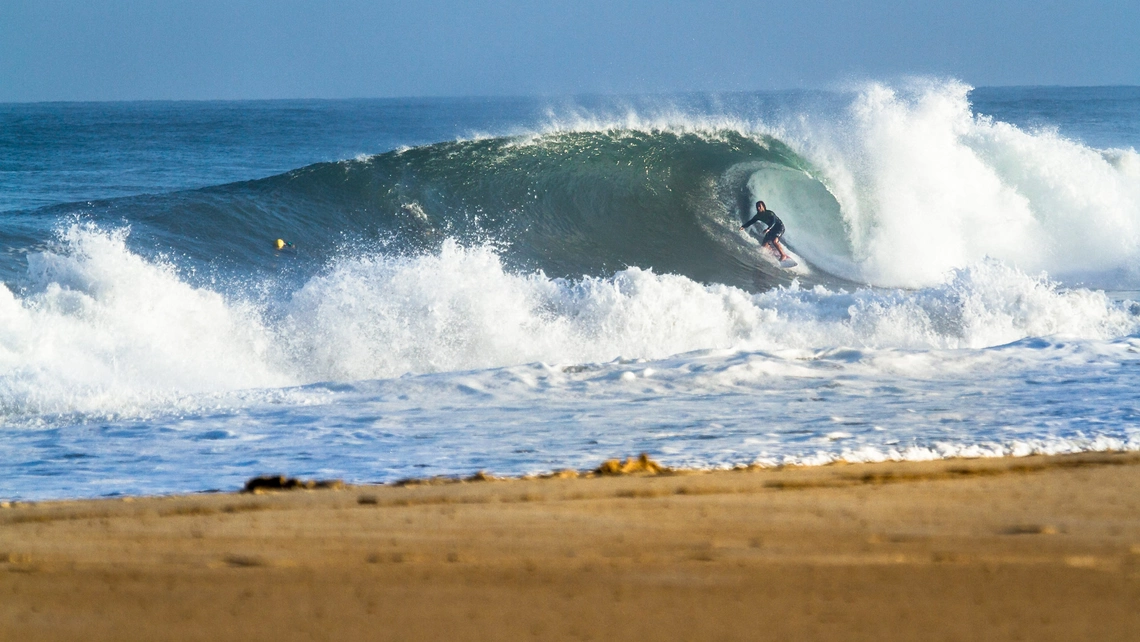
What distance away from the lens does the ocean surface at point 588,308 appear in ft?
18.3

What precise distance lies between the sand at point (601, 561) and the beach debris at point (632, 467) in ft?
0.71

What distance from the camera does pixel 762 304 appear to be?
410 inches

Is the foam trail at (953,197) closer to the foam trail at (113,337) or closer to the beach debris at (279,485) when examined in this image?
the foam trail at (113,337)

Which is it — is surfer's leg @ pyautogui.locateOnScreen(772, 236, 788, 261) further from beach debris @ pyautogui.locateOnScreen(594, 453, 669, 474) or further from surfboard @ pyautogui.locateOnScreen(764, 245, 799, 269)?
beach debris @ pyautogui.locateOnScreen(594, 453, 669, 474)

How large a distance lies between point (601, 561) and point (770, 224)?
12.5 m

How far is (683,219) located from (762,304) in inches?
209

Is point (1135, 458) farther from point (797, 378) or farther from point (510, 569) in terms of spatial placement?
point (510, 569)

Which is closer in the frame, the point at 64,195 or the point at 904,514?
the point at 904,514

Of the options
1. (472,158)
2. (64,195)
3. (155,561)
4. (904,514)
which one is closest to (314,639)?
(155,561)

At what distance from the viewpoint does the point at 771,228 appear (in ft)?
48.6

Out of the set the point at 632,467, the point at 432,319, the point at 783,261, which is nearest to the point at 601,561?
the point at 632,467

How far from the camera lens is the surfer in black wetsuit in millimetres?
14828

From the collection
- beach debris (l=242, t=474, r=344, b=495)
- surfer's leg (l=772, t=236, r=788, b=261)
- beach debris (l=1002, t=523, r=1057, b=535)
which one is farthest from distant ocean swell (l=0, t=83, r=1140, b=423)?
beach debris (l=1002, t=523, r=1057, b=535)

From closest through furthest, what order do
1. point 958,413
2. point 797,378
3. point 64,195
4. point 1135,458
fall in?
point 1135,458, point 958,413, point 797,378, point 64,195
